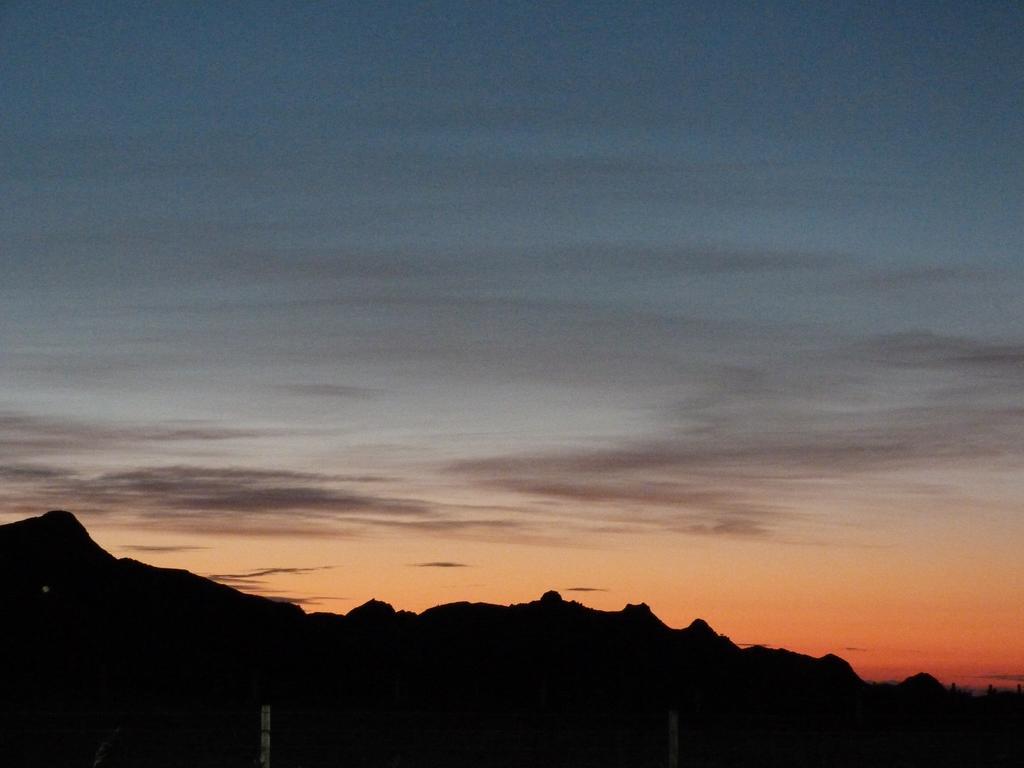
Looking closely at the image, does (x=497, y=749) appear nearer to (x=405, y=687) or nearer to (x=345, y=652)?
(x=405, y=687)

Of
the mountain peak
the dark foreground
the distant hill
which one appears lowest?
the dark foreground

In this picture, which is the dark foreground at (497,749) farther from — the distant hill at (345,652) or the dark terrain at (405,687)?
the distant hill at (345,652)

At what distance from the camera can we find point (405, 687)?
3275 inches

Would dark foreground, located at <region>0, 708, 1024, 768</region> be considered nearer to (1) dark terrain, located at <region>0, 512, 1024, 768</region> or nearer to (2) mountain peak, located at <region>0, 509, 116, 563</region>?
(1) dark terrain, located at <region>0, 512, 1024, 768</region>

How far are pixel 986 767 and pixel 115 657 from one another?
70.8 metres

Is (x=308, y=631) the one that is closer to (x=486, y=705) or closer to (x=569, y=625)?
(x=569, y=625)

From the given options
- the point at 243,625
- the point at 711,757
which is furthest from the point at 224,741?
the point at 243,625

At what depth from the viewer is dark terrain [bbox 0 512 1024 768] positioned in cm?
3894

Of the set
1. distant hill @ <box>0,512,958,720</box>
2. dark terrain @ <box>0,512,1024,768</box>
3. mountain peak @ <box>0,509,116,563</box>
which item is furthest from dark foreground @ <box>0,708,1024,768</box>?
mountain peak @ <box>0,509,116,563</box>

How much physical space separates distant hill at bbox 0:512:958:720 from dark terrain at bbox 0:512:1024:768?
0.29m


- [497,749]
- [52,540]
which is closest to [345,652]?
[52,540]

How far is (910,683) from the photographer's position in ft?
433

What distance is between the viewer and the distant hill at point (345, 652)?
81.3m

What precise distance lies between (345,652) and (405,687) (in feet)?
105
